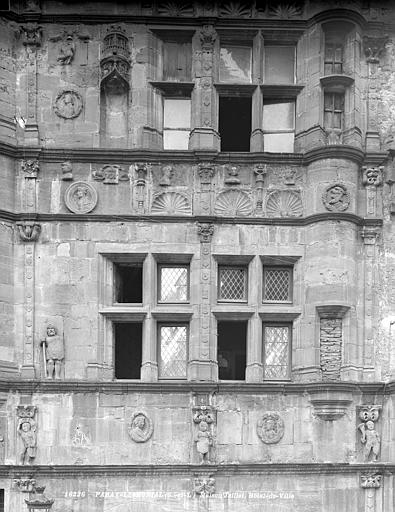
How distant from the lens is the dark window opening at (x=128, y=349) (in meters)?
20.7

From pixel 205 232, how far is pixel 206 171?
1.19 m

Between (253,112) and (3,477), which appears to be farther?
(253,112)

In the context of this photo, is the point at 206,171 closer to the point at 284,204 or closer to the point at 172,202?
the point at 172,202

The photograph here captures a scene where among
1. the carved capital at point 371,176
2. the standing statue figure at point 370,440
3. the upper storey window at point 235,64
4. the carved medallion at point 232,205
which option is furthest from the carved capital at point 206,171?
the standing statue figure at point 370,440

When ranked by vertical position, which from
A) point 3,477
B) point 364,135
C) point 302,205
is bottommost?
point 3,477

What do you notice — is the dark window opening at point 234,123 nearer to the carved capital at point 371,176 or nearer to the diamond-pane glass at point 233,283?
the carved capital at point 371,176

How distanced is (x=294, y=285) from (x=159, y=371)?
309 cm

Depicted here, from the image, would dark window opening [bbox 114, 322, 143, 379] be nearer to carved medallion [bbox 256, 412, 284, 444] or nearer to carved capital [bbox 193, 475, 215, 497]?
carved capital [bbox 193, 475, 215, 497]

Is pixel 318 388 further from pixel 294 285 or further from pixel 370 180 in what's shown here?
pixel 370 180

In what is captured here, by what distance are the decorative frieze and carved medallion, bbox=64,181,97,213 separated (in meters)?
3.88

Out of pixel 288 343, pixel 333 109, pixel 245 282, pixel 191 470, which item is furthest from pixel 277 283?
pixel 191 470

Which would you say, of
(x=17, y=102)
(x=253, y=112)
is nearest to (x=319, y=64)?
(x=253, y=112)

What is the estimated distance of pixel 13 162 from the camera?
20672mm

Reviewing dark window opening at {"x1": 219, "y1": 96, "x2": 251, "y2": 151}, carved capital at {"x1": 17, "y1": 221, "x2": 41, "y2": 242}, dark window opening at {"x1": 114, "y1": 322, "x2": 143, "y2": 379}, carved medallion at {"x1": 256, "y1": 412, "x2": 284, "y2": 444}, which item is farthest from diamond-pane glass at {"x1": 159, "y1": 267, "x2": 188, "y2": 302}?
carved medallion at {"x1": 256, "y1": 412, "x2": 284, "y2": 444}
